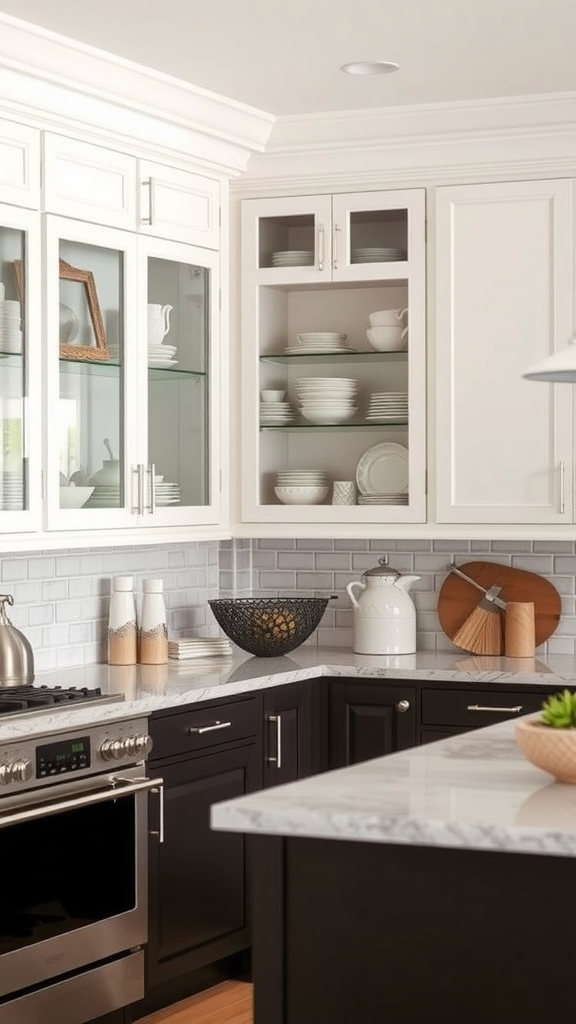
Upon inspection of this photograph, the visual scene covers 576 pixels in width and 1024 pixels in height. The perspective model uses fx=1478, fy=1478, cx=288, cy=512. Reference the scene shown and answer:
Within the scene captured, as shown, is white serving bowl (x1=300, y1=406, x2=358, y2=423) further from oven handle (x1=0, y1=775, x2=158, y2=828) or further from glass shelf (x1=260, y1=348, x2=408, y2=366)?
oven handle (x1=0, y1=775, x2=158, y2=828)

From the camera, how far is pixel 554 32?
3.94 m

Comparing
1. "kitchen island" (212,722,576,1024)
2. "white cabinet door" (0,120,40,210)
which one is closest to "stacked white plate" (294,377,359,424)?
"white cabinet door" (0,120,40,210)

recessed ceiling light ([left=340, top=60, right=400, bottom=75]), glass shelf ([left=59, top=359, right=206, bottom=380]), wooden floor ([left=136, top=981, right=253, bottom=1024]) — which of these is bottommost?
wooden floor ([left=136, top=981, right=253, bottom=1024])

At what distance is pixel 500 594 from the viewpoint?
16.6 ft

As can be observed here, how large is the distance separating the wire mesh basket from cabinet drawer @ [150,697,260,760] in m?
0.41

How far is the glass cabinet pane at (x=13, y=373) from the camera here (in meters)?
3.92

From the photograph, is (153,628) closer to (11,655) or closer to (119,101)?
(11,655)

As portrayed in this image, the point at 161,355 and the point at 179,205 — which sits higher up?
the point at 179,205

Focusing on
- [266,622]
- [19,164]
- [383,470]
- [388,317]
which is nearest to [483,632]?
[383,470]

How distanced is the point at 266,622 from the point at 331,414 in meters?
0.75

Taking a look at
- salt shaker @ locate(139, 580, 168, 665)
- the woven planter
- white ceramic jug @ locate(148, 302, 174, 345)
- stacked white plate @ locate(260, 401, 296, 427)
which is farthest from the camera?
stacked white plate @ locate(260, 401, 296, 427)

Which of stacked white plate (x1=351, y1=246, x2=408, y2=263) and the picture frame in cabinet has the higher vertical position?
stacked white plate (x1=351, y1=246, x2=408, y2=263)

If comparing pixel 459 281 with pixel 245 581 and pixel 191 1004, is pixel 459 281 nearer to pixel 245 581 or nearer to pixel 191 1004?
pixel 245 581

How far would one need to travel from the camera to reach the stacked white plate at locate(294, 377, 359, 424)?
4.99 meters
